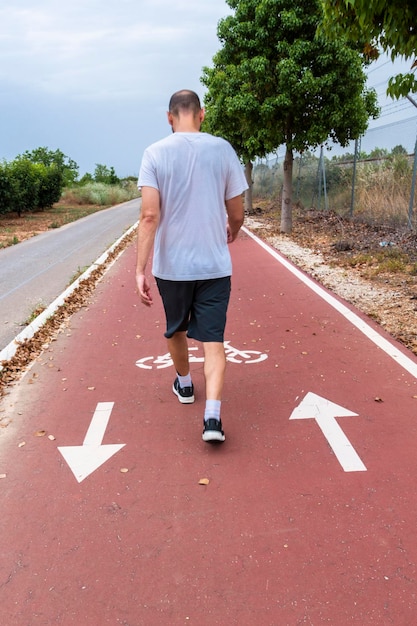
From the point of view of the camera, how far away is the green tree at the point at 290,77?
13805 mm

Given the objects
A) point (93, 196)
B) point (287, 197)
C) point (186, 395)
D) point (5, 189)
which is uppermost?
point (5, 189)

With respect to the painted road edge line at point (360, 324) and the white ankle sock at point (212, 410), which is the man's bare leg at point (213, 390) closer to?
the white ankle sock at point (212, 410)

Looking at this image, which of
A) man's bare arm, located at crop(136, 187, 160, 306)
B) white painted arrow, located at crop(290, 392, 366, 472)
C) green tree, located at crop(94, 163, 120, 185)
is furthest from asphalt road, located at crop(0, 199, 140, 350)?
green tree, located at crop(94, 163, 120, 185)

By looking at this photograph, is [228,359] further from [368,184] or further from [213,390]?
[368,184]

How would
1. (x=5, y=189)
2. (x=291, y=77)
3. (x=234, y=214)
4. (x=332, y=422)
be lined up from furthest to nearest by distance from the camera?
(x=5, y=189) < (x=291, y=77) < (x=332, y=422) < (x=234, y=214)

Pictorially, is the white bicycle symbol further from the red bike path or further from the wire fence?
the wire fence

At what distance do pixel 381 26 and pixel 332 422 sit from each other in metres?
3.90

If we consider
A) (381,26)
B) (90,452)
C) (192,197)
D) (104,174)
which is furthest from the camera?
(104,174)

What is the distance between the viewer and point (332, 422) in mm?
3922

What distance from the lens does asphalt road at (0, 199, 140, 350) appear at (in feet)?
27.5

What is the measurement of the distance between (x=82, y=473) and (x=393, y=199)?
12949mm

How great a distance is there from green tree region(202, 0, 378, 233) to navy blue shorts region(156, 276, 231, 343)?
11597mm

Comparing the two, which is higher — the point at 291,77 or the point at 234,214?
the point at 291,77

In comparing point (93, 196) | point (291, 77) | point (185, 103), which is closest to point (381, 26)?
point (185, 103)
